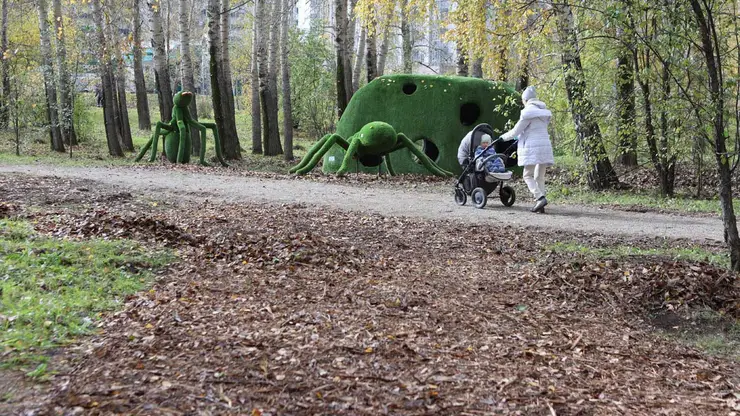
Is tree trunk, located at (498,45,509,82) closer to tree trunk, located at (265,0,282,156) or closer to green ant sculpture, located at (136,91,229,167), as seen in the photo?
tree trunk, located at (265,0,282,156)

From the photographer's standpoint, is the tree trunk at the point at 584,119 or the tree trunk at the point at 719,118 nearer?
the tree trunk at the point at 719,118

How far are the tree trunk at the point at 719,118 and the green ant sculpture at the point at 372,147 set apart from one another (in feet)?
30.9

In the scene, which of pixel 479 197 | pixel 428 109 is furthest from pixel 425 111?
pixel 479 197

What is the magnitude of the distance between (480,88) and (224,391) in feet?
48.4

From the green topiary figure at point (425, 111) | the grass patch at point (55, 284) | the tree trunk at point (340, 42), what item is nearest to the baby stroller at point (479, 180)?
the grass patch at point (55, 284)

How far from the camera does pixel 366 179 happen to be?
14.6 m

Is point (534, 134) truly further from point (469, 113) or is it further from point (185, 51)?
point (185, 51)

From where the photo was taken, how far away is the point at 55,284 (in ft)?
15.7

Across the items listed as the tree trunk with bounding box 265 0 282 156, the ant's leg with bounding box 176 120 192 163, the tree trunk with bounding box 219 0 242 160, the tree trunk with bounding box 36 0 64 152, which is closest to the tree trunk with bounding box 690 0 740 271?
the ant's leg with bounding box 176 120 192 163

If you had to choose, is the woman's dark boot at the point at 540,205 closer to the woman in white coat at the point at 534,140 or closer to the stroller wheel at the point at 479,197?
the woman in white coat at the point at 534,140

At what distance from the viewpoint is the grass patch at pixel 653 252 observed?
6387 mm

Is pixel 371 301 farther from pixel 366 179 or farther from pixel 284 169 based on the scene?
pixel 284 169

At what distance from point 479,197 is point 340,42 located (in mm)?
9226

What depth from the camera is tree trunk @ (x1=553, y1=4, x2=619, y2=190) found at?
9.50 meters
